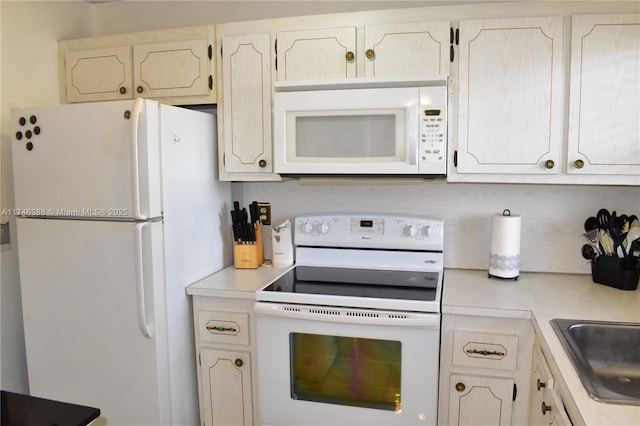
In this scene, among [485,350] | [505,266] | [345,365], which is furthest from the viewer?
[505,266]

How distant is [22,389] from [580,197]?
2773 mm

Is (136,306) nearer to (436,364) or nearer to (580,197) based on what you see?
(436,364)

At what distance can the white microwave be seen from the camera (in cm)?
193

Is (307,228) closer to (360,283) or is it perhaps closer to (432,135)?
(360,283)

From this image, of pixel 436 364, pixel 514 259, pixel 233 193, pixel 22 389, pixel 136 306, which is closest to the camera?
pixel 436 364

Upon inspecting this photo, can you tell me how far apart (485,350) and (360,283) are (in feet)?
1.86

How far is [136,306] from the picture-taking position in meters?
1.92

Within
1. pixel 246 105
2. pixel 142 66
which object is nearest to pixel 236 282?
pixel 246 105

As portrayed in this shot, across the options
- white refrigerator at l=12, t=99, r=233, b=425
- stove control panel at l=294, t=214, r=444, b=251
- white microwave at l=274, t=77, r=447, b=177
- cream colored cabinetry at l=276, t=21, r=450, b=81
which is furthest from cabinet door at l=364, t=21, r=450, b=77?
white refrigerator at l=12, t=99, r=233, b=425

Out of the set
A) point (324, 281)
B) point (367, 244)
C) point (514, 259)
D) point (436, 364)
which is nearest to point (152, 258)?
point (324, 281)

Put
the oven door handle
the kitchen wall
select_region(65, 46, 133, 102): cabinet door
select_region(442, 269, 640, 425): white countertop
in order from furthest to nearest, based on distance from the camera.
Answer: select_region(65, 46, 133, 102): cabinet door
the kitchen wall
the oven door handle
select_region(442, 269, 640, 425): white countertop

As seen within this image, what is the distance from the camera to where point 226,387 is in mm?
2102

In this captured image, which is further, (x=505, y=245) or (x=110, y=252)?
(x=505, y=245)

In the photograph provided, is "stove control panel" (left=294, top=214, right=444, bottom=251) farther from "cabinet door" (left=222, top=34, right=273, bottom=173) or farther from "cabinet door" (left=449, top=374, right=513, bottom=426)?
"cabinet door" (left=449, top=374, right=513, bottom=426)
